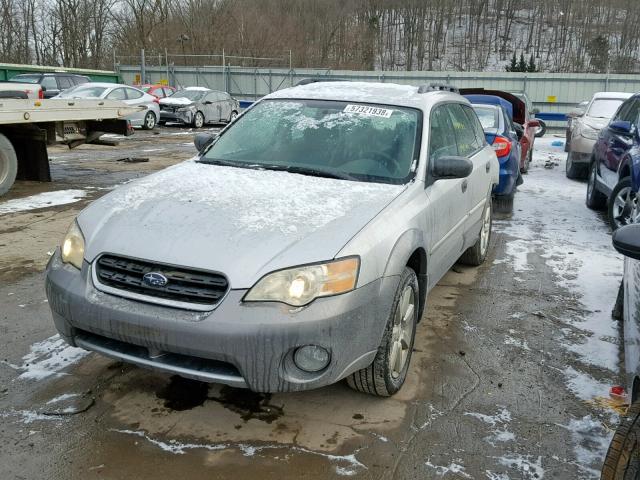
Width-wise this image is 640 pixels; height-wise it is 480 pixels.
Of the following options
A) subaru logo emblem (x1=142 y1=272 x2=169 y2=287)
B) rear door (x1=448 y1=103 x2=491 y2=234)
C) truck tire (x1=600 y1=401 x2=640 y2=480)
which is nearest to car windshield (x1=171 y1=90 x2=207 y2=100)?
rear door (x1=448 y1=103 x2=491 y2=234)

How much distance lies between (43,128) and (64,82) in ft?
45.2

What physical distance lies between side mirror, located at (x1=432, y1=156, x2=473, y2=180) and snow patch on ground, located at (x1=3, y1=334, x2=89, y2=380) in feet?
8.22

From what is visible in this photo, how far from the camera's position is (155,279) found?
270cm

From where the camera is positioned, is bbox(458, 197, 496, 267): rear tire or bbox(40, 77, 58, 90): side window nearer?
bbox(458, 197, 496, 267): rear tire

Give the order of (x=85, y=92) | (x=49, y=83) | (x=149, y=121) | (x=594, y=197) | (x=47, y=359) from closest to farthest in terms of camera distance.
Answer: (x=47, y=359)
(x=594, y=197)
(x=85, y=92)
(x=149, y=121)
(x=49, y=83)

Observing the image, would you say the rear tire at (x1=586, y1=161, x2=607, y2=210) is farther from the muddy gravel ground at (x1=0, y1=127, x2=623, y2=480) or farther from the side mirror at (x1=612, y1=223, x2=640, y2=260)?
the side mirror at (x1=612, y1=223, x2=640, y2=260)

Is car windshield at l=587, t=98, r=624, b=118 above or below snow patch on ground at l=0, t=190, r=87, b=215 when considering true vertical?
above

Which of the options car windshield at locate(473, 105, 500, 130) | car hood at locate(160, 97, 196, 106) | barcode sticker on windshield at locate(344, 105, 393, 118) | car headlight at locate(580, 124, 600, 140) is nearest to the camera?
barcode sticker on windshield at locate(344, 105, 393, 118)

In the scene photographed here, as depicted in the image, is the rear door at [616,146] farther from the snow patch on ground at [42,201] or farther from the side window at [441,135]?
the snow patch on ground at [42,201]

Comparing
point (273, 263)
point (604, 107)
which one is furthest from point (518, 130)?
point (273, 263)

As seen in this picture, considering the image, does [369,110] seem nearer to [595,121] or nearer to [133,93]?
[595,121]

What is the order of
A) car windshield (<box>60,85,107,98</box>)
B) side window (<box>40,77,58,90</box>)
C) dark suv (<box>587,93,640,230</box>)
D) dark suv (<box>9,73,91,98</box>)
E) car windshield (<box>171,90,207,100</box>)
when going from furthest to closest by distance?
1. car windshield (<box>171,90,207,100</box>)
2. side window (<box>40,77,58,90</box>)
3. dark suv (<box>9,73,91,98</box>)
4. car windshield (<box>60,85,107,98</box>)
5. dark suv (<box>587,93,640,230</box>)

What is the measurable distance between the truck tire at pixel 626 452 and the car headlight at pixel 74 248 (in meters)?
2.46

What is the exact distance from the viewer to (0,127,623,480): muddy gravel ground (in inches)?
107
